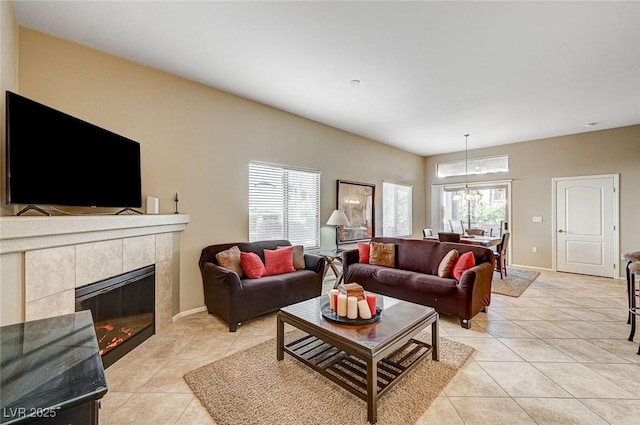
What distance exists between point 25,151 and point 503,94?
16.9ft

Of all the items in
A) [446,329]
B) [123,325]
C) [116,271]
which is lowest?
[446,329]

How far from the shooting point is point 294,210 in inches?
183

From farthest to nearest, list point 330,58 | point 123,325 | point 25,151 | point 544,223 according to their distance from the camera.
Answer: point 544,223, point 330,58, point 123,325, point 25,151

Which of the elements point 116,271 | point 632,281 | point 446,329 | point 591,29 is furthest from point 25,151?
point 632,281

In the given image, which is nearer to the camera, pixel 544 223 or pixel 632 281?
pixel 632 281

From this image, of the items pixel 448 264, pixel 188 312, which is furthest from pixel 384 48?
pixel 188 312

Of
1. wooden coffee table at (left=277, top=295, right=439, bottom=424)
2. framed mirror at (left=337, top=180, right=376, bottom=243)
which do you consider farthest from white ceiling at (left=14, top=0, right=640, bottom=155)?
wooden coffee table at (left=277, top=295, right=439, bottom=424)

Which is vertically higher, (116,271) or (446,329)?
(116,271)

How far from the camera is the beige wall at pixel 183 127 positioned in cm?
256

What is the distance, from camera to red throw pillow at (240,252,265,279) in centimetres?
337

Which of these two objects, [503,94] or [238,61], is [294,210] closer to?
[238,61]

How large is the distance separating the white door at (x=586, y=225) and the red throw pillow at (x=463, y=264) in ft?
13.6

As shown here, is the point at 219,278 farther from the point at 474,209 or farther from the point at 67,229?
the point at 474,209

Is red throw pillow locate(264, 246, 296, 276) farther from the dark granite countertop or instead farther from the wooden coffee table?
the dark granite countertop
